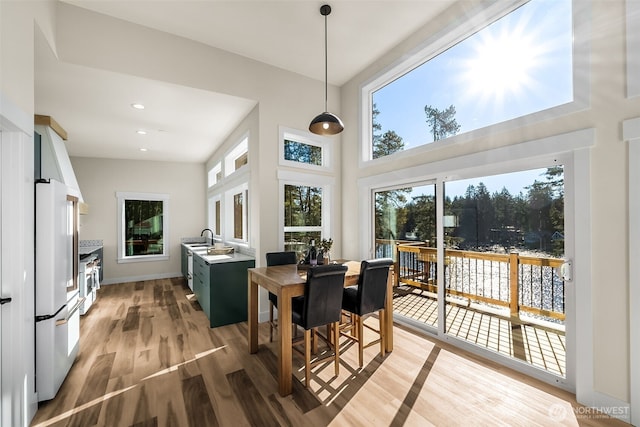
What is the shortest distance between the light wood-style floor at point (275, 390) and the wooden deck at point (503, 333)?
0.21 metres

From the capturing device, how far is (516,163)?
243 cm

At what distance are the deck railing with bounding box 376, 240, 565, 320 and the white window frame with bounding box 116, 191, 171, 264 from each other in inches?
234

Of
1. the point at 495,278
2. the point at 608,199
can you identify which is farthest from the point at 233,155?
the point at 608,199

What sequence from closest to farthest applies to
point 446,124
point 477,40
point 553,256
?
point 553,256, point 477,40, point 446,124

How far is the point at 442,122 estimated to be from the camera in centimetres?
309

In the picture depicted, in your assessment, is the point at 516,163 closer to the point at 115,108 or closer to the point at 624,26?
the point at 624,26

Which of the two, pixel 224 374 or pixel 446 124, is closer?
pixel 224 374

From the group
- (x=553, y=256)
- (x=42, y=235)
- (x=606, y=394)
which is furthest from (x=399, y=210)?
(x=42, y=235)

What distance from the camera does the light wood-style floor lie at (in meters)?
1.89

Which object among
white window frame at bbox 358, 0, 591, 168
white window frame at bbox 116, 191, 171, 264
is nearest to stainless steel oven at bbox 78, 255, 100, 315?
white window frame at bbox 116, 191, 171, 264

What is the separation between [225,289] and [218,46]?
3.16 metres

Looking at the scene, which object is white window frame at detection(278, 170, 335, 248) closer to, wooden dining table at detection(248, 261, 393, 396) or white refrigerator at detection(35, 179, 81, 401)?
wooden dining table at detection(248, 261, 393, 396)

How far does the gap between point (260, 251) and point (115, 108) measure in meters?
2.85

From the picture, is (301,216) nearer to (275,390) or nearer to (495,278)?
(275,390)
